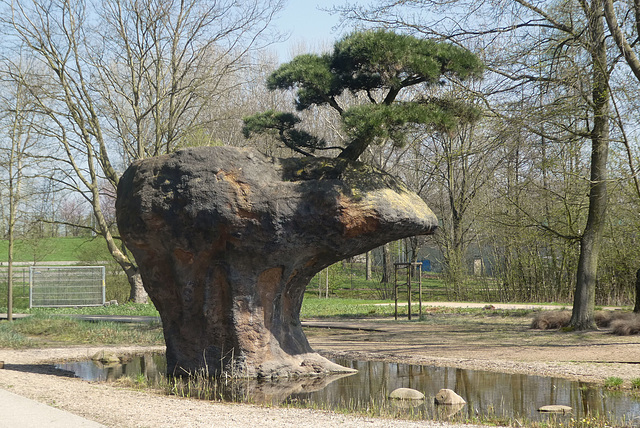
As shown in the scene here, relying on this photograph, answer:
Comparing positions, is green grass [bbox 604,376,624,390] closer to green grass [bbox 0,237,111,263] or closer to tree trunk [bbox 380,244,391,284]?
green grass [bbox 0,237,111,263]

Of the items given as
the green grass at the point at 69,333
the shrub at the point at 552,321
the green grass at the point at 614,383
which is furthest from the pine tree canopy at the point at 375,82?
the shrub at the point at 552,321

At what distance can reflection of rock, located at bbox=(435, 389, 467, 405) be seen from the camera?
7.76 metres

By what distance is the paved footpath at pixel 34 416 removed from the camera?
581 centimetres

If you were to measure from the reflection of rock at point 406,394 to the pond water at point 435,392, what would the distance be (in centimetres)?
13

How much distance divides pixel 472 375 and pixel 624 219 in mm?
14603

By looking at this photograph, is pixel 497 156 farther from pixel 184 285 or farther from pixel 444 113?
pixel 184 285

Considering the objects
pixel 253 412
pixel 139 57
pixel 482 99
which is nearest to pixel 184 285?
pixel 253 412

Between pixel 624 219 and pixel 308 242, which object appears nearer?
pixel 308 242

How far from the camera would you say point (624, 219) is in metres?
21.8

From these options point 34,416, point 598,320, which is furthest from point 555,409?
point 598,320

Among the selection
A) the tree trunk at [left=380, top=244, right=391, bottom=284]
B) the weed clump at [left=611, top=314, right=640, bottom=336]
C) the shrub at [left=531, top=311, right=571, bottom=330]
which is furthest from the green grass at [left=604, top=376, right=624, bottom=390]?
the tree trunk at [left=380, top=244, right=391, bottom=284]

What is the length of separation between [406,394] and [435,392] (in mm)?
566

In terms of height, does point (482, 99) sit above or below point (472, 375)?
above

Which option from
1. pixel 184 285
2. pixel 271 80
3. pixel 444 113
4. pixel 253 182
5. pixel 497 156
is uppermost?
pixel 497 156
